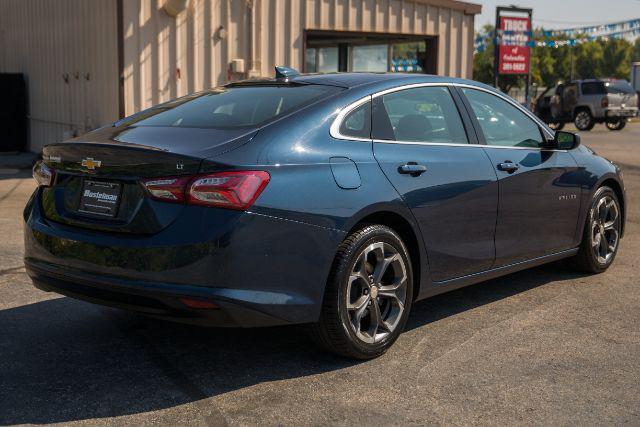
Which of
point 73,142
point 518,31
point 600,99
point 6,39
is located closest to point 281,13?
point 6,39

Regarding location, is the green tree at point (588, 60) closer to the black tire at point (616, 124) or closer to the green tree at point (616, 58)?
the green tree at point (616, 58)

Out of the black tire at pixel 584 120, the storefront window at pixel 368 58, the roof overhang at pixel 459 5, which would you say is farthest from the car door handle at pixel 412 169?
the black tire at pixel 584 120

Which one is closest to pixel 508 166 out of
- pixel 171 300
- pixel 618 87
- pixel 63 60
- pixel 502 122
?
pixel 502 122

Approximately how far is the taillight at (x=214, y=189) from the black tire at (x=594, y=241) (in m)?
3.37

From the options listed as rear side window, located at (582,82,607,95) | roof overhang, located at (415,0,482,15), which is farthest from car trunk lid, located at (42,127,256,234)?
rear side window, located at (582,82,607,95)

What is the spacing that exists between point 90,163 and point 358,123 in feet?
4.73

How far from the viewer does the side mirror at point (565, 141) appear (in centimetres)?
600

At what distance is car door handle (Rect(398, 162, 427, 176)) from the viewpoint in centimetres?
463

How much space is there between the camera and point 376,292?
450 cm

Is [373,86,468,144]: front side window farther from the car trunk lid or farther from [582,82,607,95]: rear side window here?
[582,82,607,95]: rear side window

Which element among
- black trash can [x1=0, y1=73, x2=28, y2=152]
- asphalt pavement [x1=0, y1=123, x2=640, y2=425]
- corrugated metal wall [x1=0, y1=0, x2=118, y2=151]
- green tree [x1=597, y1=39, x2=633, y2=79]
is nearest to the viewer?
asphalt pavement [x1=0, y1=123, x2=640, y2=425]

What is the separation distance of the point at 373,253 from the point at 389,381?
0.70 metres

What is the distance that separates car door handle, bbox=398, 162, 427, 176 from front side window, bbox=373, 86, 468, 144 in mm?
182

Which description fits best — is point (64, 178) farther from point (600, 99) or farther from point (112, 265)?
point (600, 99)
